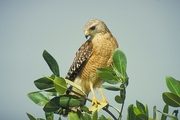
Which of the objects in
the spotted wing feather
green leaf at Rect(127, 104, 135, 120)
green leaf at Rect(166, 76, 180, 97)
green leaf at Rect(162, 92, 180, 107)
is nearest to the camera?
green leaf at Rect(162, 92, 180, 107)

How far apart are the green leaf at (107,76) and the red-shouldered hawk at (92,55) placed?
241 cm

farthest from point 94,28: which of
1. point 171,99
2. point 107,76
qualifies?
point 171,99

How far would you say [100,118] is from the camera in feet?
9.71

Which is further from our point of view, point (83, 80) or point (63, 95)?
point (83, 80)

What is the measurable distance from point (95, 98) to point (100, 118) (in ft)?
6.84

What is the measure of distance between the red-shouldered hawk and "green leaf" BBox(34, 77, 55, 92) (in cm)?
246

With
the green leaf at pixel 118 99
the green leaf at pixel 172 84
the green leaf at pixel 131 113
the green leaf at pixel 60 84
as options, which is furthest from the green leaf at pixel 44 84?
the green leaf at pixel 172 84

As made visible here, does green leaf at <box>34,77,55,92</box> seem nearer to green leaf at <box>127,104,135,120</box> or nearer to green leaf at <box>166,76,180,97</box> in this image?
green leaf at <box>127,104,135,120</box>

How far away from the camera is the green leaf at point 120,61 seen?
2.92 meters

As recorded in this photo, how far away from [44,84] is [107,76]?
21.7 inches

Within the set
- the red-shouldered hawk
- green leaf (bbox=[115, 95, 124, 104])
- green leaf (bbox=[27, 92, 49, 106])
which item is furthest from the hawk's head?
green leaf (bbox=[115, 95, 124, 104])

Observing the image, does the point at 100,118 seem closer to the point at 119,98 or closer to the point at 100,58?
the point at 119,98

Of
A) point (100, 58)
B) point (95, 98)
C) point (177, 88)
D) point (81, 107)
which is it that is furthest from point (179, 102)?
point (100, 58)

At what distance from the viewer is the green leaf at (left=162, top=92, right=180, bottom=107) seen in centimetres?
244
